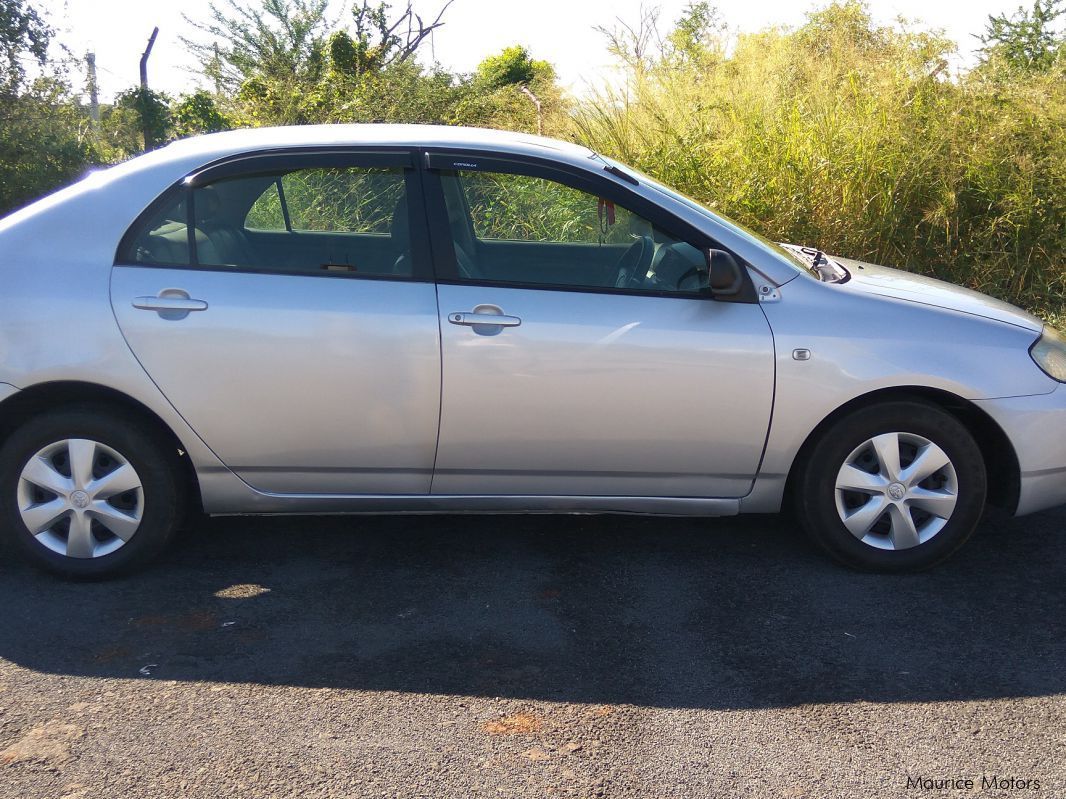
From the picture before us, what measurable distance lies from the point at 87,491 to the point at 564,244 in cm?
212

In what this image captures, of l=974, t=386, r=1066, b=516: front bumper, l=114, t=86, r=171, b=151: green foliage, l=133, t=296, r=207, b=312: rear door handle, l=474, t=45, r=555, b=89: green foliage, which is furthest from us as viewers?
l=474, t=45, r=555, b=89: green foliage

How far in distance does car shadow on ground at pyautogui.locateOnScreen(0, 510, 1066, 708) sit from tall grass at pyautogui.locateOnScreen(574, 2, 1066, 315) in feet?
14.2

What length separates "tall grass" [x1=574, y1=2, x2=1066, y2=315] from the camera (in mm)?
8570

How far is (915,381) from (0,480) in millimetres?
3483

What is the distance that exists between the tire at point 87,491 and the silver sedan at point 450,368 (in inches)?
0.4

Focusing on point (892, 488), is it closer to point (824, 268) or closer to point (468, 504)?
point (824, 268)

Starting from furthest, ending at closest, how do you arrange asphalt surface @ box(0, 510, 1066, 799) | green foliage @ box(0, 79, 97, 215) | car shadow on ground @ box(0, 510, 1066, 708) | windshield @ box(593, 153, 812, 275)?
green foliage @ box(0, 79, 97, 215) → windshield @ box(593, 153, 812, 275) → car shadow on ground @ box(0, 510, 1066, 708) → asphalt surface @ box(0, 510, 1066, 799)

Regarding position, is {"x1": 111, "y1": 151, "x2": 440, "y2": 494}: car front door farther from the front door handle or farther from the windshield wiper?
the windshield wiper

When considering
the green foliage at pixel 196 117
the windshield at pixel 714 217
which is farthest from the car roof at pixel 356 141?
the green foliage at pixel 196 117

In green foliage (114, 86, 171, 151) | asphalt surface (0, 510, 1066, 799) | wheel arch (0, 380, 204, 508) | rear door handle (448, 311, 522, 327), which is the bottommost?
asphalt surface (0, 510, 1066, 799)

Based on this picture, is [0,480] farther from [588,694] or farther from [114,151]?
[114,151]

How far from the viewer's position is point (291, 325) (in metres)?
4.00

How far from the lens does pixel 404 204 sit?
420 centimetres

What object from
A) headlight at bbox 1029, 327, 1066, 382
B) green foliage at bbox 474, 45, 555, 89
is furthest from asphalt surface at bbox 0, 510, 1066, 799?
green foliage at bbox 474, 45, 555, 89
